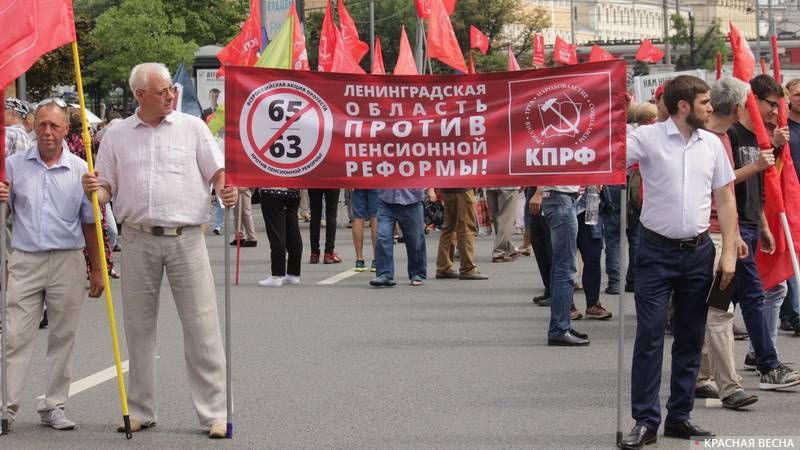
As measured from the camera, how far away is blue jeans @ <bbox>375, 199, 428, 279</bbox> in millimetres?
16141

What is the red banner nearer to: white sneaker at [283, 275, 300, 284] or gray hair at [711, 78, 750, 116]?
gray hair at [711, 78, 750, 116]

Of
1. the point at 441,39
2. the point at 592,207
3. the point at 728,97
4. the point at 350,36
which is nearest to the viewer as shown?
the point at 728,97

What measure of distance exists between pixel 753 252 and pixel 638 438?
237 centimetres

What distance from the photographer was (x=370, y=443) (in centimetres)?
795

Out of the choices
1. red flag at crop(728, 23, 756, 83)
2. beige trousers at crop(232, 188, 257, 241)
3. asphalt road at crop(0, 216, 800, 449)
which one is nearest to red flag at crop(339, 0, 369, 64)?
beige trousers at crop(232, 188, 257, 241)

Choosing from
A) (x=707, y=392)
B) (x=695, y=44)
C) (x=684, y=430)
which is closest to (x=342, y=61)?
(x=707, y=392)

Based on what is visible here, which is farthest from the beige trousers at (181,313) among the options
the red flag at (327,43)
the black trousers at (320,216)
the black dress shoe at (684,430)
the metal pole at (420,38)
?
the metal pole at (420,38)

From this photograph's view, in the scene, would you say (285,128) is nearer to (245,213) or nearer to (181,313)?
(181,313)

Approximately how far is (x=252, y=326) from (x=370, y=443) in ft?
16.6

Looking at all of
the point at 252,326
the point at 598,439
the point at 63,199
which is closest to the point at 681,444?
the point at 598,439

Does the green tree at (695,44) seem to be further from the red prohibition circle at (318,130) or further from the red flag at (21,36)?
the red flag at (21,36)

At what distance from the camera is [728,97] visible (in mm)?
9195

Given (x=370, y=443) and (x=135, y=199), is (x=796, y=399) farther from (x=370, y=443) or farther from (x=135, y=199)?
(x=135, y=199)

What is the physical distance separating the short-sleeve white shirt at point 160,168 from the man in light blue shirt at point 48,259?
0.38m
